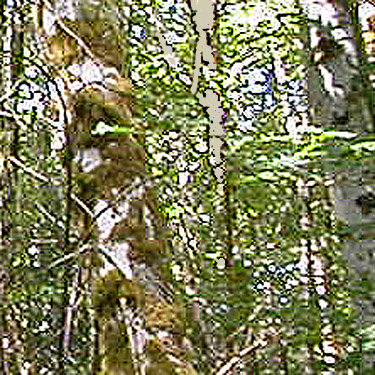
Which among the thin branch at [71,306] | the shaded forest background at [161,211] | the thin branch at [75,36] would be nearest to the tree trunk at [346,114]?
the shaded forest background at [161,211]

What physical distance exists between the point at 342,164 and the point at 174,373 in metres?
0.92

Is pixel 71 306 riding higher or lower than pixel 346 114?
lower

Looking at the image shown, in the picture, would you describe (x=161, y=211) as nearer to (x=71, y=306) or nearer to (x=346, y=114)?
(x=71, y=306)

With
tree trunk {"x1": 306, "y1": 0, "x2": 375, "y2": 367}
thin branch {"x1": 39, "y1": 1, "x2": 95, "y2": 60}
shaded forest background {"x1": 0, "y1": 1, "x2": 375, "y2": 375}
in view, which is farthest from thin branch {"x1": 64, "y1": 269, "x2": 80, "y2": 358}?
tree trunk {"x1": 306, "y1": 0, "x2": 375, "y2": 367}

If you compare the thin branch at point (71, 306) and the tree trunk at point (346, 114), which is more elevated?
the tree trunk at point (346, 114)

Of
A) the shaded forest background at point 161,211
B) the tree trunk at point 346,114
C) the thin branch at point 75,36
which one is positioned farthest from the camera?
the thin branch at point 75,36

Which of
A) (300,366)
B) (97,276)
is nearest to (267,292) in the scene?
(300,366)

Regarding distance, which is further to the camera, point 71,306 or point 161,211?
point 71,306

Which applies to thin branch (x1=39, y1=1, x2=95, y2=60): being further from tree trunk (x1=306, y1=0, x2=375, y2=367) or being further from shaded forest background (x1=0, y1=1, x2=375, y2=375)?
tree trunk (x1=306, y1=0, x2=375, y2=367)

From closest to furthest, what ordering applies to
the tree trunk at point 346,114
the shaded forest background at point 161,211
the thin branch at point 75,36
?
the shaded forest background at point 161,211 < the tree trunk at point 346,114 < the thin branch at point 75,36

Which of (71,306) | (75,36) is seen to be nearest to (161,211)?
(71,306)

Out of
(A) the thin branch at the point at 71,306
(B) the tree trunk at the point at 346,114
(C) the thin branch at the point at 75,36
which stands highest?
(C) the thin branch at the point at 75,36

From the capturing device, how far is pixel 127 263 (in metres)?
2.24

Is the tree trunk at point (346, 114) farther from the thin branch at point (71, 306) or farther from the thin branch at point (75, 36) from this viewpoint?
the thin branch at point (71, 306)
